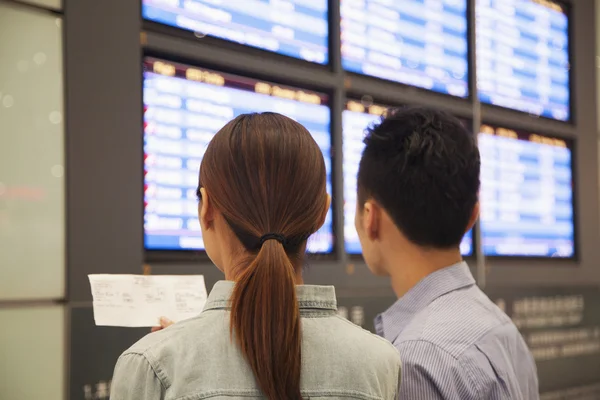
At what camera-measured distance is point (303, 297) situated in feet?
3.27

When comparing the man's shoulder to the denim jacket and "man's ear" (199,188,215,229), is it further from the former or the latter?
"man's ear" (199,188,215,229)

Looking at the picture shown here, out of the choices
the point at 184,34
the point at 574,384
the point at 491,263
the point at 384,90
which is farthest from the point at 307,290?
the point at 574,384

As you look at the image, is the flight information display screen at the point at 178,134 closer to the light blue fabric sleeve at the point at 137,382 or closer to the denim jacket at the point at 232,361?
the denim jacket at the point at 232,361

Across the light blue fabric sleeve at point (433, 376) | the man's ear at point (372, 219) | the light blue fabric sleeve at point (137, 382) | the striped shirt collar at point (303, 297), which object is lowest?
the light blue fabric sleeve at point (433, 376)

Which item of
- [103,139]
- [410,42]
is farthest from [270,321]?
[410,42]

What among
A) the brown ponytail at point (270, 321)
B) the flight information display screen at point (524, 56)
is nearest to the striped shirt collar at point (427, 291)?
the brown ponytail at point (270, 321)

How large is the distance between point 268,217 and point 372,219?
1.75 feet

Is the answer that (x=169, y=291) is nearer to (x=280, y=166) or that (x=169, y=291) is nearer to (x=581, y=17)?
(x=280, y=166)

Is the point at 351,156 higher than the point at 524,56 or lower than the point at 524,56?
lower

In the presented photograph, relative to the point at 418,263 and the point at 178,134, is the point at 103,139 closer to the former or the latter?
the point at 178,134

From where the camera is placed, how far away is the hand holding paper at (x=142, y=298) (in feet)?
4.39

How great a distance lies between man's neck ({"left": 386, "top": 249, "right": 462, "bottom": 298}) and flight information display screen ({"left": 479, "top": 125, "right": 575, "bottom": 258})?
139 cm

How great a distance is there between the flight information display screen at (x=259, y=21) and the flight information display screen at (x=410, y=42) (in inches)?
4.6

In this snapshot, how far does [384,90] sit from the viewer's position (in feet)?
8.09
